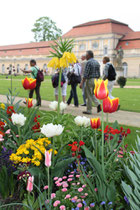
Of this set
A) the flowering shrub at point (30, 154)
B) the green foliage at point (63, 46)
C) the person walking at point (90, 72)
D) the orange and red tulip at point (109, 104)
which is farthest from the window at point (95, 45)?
the orange and red tulip at point (109, 104)

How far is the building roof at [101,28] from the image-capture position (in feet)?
172

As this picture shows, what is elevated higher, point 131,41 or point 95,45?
point 131,41

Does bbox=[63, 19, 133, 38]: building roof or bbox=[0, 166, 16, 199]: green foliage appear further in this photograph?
bbox=[63, 19, 133, 38]: building roof

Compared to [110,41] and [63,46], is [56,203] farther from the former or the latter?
[110,41]

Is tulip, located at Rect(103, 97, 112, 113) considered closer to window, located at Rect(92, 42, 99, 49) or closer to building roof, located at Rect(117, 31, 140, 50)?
building roof, located at Rect(117, 31, 140, 50)

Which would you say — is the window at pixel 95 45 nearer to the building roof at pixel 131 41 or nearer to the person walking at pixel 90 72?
the building roof at pixel 131 41

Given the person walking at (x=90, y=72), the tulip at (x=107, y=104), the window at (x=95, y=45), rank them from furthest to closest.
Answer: the window at (x=95, y=45) < the person walking at (x=90, y=72) < the tulip at (x=107, y=104)

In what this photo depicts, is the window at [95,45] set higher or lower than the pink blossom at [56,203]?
higher

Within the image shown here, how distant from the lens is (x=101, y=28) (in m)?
53.3

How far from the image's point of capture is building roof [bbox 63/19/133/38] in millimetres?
52469

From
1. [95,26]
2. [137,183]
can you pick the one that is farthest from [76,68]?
[95,26]

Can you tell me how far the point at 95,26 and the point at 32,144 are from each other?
5496cm

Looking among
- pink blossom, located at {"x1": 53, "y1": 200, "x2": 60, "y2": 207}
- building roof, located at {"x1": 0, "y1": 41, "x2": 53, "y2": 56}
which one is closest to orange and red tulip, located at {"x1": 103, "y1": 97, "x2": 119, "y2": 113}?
pink blossom, located at {"x1": 53, "y1": 200, "x2": 60, "y2": 207}

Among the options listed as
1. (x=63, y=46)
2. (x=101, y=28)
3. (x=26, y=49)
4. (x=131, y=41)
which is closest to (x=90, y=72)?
(x=63, y=46)
